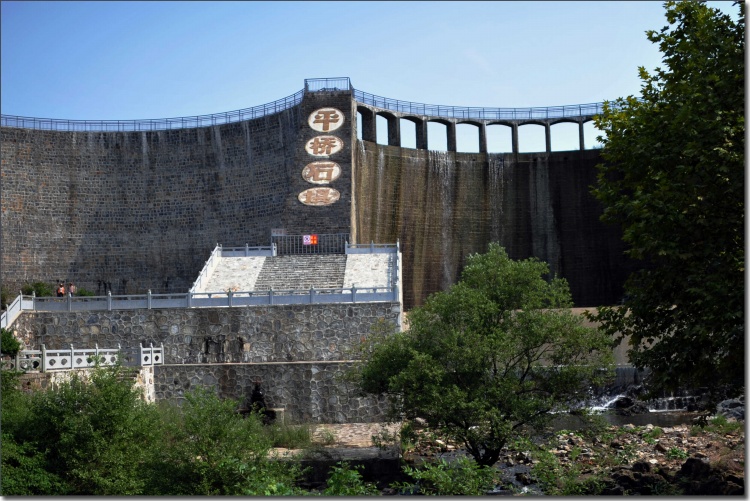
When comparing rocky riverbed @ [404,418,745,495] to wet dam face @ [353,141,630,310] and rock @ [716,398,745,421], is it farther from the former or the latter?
wet dam face @ [353,141,630,310]

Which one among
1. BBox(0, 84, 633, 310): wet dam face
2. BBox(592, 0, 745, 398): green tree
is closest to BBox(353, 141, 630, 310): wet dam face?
BBox(0, 84, 633, 310): wet dam face

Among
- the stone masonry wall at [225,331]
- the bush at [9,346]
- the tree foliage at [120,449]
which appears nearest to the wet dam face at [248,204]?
the stone masonry wall at [225,331]

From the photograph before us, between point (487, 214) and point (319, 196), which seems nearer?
point (319, 196)

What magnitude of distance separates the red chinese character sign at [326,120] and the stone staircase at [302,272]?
6793mm

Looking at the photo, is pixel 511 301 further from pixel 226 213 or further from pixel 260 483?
pixel 226 213

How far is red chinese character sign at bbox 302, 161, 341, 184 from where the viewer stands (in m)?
39.5

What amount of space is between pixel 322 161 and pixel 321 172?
0.46m

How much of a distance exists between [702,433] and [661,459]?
9.62 ft

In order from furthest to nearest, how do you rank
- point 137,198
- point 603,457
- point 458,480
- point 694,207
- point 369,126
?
point 137,198 < point 369,126 < point 603,457 < point 458,480 < point 694,207

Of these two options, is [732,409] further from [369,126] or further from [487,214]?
[369,126]

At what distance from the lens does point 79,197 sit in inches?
1672

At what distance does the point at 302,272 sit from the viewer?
3384 centimetres

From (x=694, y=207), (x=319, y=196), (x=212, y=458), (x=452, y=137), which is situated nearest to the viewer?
(x=694, y=207)

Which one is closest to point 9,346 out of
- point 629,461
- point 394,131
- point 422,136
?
point 629,461
